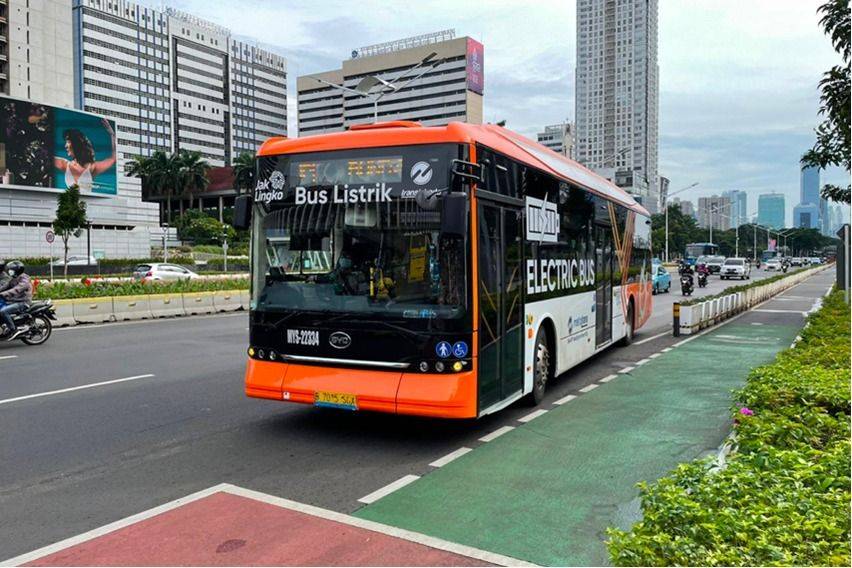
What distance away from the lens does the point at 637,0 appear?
132125mm

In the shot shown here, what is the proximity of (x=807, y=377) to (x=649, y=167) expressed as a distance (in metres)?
146

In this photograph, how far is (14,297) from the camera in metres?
13.8

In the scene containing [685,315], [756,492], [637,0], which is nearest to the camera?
[756,492]

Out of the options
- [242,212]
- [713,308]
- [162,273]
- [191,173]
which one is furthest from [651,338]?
[191,173]

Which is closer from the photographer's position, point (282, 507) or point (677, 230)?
point (282, 507)

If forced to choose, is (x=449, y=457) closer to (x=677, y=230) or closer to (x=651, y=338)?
(x=651, y=338)

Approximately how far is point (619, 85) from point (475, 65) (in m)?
30.6

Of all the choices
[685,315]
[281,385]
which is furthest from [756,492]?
[685,315]

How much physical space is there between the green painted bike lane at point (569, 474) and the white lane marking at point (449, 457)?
9 cm

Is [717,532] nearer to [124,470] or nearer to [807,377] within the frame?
[807,377]

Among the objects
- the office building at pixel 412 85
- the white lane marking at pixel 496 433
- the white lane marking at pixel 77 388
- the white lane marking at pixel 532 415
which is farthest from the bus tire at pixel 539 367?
the office building at pixel 412 85

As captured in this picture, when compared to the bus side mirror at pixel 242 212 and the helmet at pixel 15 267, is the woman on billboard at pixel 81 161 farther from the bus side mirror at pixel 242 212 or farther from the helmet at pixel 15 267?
the bus side mirror at pixel 242 212

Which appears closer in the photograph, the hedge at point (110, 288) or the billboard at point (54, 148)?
the hedge at point (110, 288)

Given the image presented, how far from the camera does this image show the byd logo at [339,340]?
22.0ft
